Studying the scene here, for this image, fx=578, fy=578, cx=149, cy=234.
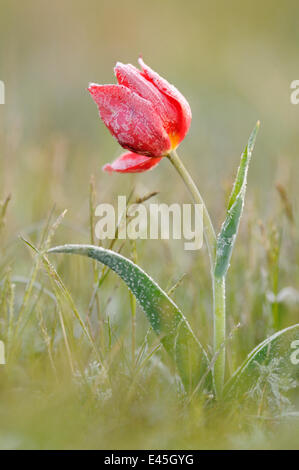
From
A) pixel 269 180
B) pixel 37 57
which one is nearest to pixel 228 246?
pixel 269 180

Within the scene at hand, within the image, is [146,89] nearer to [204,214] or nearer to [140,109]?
[140,109]

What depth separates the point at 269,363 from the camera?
3.63 ft

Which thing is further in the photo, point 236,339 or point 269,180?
point 269,180

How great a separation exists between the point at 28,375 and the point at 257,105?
3681 millimetres

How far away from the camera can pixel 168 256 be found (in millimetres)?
1709

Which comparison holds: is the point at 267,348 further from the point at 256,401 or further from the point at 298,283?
the point at 298,283

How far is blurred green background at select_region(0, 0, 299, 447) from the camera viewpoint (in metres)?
1.67

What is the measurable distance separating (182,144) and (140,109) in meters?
3.24

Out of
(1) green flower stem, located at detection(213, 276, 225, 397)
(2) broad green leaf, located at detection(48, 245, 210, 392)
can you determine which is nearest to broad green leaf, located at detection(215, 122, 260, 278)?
(1) green flower stem, located at detection(213, 276, 225, 397)

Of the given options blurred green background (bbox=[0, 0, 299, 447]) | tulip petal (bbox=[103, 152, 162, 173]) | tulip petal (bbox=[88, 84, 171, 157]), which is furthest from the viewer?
blurred green background (bbox=[0, 0, 299, 447])

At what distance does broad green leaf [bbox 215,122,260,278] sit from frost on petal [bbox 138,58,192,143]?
13 centimetres

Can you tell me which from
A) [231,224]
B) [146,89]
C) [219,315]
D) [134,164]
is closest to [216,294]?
[219,315]

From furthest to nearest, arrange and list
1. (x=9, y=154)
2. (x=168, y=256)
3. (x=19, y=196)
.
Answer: (x=19, y=196) < (x=9, y=154) < (x=168, y=256)

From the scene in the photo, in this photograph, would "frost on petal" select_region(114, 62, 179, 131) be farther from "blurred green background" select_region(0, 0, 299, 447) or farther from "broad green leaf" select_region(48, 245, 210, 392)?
"blurred green background" select_region(0, 0, 299, 447)
